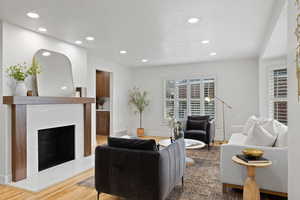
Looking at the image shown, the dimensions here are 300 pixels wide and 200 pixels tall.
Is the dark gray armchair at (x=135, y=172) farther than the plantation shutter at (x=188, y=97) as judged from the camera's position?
No

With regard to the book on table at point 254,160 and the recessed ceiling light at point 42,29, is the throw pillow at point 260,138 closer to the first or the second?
the book on table at point 254,160

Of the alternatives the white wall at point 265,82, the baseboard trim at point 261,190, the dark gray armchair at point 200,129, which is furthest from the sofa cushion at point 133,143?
the white wall at point 265,82

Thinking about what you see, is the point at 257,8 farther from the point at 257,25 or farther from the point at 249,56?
the point at 249,56

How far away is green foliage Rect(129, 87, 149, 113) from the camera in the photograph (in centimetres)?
709

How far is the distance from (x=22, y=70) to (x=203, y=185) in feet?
11.5

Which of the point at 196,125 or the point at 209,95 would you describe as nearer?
the point at 196,125

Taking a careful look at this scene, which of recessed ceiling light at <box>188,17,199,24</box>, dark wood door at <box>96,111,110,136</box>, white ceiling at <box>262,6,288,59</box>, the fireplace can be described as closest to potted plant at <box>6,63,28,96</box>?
the fireplace

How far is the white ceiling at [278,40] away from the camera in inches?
102

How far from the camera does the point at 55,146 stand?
13.7 feet

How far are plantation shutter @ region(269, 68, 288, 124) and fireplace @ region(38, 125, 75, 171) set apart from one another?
4.71m

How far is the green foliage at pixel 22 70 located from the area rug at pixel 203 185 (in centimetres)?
197

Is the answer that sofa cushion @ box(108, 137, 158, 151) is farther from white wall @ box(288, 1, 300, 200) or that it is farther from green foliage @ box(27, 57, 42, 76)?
green foliage @ box(27, 57, 42, 76)

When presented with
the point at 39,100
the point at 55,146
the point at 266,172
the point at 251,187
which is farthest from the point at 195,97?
the point at 39,100

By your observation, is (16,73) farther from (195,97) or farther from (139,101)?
(195,97)
